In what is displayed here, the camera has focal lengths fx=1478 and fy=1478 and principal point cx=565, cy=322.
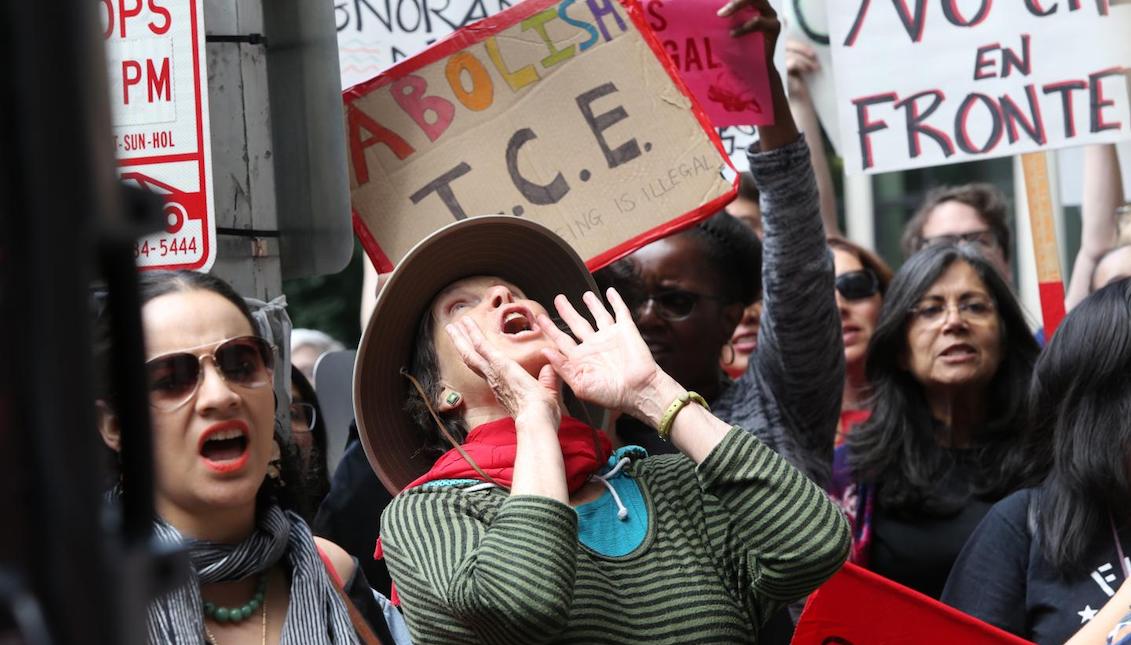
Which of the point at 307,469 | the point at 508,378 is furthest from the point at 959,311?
the point at 508,378

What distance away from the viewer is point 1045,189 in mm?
5375

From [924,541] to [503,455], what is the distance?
1715 millimetres

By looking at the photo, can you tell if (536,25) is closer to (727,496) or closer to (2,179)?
(727,496)

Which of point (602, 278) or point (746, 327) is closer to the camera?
point (602, 278)

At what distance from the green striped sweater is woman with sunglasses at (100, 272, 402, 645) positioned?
21 cm

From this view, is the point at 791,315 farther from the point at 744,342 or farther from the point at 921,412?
the point at 744,342

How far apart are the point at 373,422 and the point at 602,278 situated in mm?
1112

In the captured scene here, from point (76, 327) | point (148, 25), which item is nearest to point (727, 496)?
point (148, 25)

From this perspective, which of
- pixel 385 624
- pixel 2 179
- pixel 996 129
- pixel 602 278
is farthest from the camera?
pixel 996 129

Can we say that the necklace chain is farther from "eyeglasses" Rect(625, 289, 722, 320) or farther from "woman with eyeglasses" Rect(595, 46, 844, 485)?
"eyeglasses" Rect(625, 289, 722, 320)

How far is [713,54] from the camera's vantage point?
12.8 feet

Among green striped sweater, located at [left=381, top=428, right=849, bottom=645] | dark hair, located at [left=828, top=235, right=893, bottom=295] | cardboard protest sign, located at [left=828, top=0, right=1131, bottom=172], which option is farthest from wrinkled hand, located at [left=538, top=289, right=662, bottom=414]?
dark hair, located at [left=828, top=235, right=893, bottom=295]

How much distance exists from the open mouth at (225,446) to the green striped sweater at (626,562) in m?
0.28

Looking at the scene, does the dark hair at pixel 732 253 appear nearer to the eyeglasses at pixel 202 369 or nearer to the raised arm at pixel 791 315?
the raised arm at pixel 791 315
